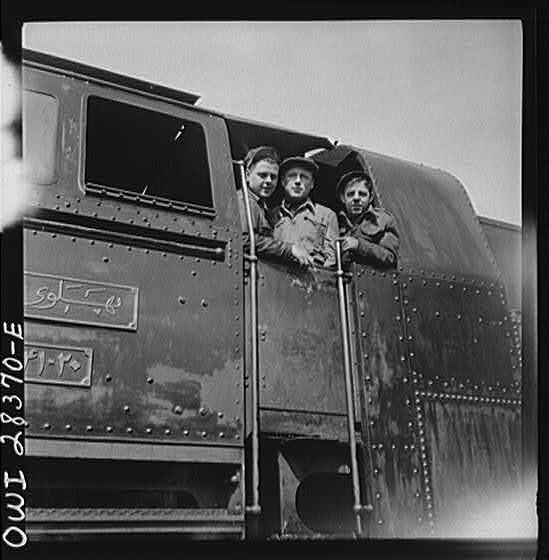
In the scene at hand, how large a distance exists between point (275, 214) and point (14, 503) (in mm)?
880

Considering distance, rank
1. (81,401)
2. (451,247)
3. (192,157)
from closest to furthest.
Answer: (81,401) < (192,157) < (451,247)

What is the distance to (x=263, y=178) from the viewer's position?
102 inches

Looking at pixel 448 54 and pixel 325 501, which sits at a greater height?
pixel 448 54

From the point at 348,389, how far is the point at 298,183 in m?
0.50

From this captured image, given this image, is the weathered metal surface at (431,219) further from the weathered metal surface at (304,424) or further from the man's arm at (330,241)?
the weathered metal surface at (304,424)

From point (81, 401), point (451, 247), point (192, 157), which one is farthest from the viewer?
point (451, 247)

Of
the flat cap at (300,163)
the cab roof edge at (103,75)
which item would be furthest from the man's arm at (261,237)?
the cab roof edge at (103,75)

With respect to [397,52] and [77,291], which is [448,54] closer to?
[397,52]

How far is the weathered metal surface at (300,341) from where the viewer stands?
2.52m

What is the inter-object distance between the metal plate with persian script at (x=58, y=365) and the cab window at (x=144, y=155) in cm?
36

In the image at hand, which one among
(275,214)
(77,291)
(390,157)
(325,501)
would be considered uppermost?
(390,157)

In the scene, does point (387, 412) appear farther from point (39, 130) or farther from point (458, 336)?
point (39, 130)

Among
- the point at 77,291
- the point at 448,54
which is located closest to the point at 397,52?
the point at 448,54

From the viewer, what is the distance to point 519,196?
106 inches
